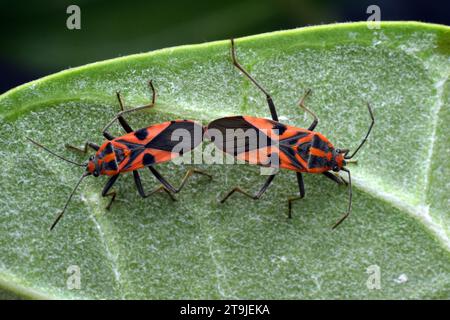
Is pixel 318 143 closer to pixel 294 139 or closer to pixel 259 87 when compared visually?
pixel 294 139

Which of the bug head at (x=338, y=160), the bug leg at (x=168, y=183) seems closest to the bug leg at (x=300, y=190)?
the bug head at (x=338, y=160)

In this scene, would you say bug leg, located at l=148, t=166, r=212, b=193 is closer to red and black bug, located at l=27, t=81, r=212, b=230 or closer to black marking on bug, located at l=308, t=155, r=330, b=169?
red and black bug, located at l=27, t=81, r=212, b=230

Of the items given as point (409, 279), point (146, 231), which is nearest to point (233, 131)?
point (146, 231)

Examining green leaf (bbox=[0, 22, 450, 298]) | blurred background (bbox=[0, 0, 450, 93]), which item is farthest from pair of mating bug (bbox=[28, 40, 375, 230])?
blurred background (bbox=[0, 0, 450, 93])

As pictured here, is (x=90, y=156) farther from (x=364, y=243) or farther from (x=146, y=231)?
(x=364, y=243)

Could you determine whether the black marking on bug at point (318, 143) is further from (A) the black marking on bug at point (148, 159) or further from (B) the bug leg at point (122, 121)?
(B) the bug leg at point (122, 121)

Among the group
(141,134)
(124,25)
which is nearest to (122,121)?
(141,134)

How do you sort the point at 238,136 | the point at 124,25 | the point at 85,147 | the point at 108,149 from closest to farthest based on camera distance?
the point at 238,136, the point at 108,149, the point at 85,147, the point at 124,25
